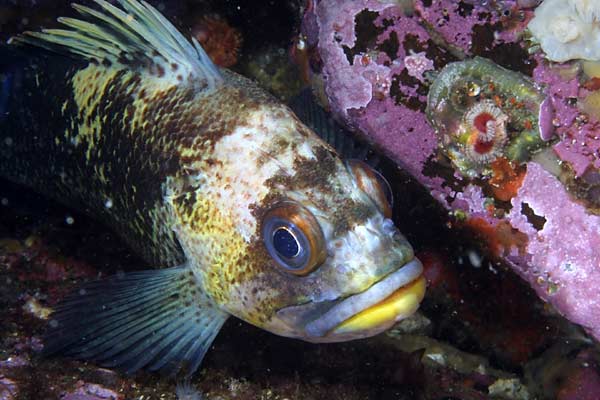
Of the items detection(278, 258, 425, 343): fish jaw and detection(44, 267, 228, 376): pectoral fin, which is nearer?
detection(278, 258, 425, 343): fish jaw

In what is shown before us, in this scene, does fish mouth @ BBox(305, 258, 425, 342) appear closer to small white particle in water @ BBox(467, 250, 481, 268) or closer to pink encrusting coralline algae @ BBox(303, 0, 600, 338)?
pink encrusting coralline algae @ BBox(303, 0, 600, 338)

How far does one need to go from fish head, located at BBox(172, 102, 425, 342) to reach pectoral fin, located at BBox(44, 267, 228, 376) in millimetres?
176

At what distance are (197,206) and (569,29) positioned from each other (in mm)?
2423

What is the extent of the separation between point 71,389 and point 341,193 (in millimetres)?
1862

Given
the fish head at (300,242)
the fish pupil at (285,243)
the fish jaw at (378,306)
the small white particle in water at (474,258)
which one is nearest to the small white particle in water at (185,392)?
the fish head at (300,242)

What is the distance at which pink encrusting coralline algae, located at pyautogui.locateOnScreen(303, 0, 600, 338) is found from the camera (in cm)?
304

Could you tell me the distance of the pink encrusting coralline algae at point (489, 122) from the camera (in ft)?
9.97

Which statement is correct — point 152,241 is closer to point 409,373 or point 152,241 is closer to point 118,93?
point 118,93

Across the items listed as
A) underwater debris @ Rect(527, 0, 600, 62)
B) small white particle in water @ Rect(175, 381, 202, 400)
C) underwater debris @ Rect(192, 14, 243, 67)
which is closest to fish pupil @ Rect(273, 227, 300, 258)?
small white particle in water @ Rect(175, 381, 202, 400)

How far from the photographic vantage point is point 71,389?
2.77 meters

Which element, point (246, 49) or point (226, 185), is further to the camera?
point (246, 49)

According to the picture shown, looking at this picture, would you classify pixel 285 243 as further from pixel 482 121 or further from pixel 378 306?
pixel 482 121

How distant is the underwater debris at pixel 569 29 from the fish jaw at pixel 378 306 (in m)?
1.64

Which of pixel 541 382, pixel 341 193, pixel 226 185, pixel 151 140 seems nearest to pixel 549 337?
pixel 541 382
